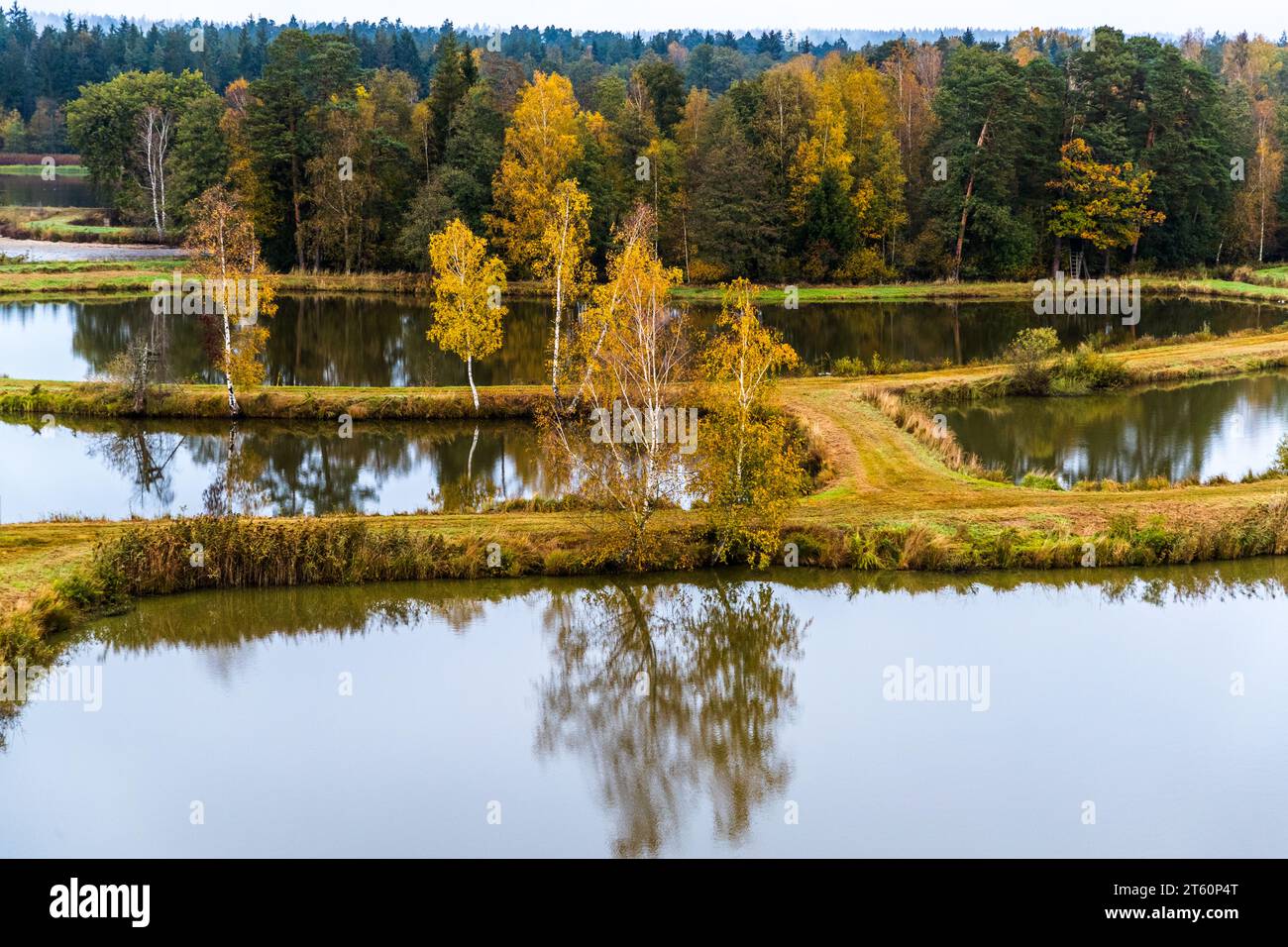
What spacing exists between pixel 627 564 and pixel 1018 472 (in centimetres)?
1056

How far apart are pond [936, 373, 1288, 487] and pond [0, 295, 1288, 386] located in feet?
21.0

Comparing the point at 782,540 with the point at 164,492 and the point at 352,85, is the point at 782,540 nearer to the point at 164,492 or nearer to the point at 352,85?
the point at 164,492

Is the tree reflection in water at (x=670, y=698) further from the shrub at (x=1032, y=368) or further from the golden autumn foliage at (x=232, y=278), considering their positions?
the shrub at (x=1032, y=368)

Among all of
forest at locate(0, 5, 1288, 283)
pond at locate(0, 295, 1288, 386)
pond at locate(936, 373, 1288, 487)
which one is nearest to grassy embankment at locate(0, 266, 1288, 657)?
pond at locate(936, 373, 1288, 487)

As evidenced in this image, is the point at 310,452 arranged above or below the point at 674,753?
above

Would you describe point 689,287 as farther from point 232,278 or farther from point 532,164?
point 232,278

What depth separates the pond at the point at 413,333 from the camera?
4147 centimetres

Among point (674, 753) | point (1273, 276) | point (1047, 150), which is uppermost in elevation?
point (1047, 150)

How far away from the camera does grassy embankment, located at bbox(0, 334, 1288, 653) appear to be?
76.0 ft

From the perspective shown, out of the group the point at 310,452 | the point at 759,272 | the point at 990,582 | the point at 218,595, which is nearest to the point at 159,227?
the point at 759,272

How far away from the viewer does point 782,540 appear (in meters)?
25.3

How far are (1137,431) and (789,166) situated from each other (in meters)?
33.0

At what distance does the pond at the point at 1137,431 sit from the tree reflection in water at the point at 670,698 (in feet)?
34.3

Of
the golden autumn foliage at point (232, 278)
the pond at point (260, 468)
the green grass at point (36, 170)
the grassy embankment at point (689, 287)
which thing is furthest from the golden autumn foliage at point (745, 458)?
the green grass at point (36, 170)
